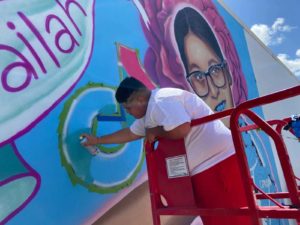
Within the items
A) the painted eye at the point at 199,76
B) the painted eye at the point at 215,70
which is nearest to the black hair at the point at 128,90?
the painted eye at the point at 199,76

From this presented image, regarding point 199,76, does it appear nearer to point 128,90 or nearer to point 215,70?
point 215,70

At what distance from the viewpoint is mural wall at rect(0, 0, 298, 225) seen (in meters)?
1.75

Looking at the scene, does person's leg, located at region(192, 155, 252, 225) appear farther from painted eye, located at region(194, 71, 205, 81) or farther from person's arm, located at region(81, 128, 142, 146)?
painted eye, located at region(194, 71, 205, 81)

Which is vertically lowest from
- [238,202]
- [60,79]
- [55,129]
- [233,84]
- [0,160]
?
[238,202]

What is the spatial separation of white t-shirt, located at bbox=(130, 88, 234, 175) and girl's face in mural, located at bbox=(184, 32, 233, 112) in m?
1.73

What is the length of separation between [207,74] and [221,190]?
7.76 feet

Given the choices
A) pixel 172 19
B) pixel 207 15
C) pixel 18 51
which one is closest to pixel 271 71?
pixel 207 15

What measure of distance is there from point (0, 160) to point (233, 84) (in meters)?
3.39

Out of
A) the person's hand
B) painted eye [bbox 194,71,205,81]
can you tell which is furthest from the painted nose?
the person's hand

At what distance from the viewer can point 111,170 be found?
7.43 feet

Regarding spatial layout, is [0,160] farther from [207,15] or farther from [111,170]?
[207,15]

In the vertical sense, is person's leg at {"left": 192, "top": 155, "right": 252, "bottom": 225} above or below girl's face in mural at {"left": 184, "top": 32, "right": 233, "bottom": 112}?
below

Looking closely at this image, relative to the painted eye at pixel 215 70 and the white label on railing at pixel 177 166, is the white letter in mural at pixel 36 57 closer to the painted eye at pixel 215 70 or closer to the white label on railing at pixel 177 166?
the white label on railing at pixel 177 166

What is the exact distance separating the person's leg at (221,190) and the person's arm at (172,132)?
22cm
